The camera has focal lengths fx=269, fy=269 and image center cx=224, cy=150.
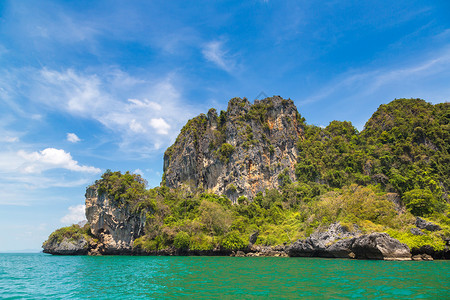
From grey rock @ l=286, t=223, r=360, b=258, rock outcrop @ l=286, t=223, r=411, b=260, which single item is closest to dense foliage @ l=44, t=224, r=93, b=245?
rock outcrop @ l=286, t=223, r=411, b=260

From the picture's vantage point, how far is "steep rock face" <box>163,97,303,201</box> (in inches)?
3108

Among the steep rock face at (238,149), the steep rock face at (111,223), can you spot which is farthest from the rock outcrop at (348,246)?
the steep rock face at (111,223)

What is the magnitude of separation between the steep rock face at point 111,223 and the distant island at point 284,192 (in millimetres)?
268

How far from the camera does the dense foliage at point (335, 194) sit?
41.6 m

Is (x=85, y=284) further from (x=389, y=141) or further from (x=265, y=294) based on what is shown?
(x=389, y=141)

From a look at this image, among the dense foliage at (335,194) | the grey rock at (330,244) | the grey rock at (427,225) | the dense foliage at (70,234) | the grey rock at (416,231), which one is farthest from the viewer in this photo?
the dense foliage at (70,234)

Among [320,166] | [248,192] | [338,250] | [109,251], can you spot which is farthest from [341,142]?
[109,251]

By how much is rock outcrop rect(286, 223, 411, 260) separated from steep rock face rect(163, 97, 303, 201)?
34663mm

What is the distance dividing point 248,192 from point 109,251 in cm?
3817

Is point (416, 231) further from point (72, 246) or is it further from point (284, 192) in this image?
point (72, 246)

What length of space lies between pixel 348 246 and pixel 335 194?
839 inches

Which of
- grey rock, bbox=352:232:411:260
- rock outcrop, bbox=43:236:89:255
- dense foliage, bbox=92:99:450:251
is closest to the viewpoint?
grey rock, bbox=352:232:411:260

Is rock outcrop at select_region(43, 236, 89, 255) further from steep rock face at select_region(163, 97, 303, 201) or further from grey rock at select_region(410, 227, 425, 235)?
grey rock at select_region(410, 227, 425, 235)

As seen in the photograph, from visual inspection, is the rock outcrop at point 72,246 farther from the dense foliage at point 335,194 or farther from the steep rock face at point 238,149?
the steep rock face at point 238,149
